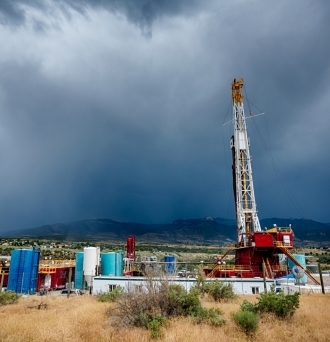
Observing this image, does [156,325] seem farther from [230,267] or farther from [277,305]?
[230,267]

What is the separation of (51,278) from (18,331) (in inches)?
696

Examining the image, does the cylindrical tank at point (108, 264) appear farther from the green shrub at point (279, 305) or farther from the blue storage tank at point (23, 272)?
the green shrub at point (279, 305)

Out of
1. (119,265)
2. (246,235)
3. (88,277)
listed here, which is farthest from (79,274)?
(246,235)

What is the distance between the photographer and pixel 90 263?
976 inches

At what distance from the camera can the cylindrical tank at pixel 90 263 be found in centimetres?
2461

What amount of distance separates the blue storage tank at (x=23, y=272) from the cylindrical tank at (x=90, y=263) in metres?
3.88

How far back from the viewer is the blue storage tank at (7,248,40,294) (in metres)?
23.3

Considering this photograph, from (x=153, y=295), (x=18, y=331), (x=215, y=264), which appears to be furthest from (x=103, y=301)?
(x=215, y=264)

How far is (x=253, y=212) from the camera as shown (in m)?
33.4

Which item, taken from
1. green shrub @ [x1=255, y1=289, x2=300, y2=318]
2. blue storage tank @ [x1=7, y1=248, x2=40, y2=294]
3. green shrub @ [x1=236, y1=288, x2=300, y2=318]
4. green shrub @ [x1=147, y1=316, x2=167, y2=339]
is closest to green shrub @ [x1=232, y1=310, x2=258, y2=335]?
green shrub @ [x1=236, y1=288, x2=300, y2=318]

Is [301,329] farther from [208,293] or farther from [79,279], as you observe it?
[79,279]

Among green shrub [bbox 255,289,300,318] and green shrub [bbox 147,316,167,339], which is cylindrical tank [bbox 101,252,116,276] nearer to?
green shrub [bbox 147,316,167,339]

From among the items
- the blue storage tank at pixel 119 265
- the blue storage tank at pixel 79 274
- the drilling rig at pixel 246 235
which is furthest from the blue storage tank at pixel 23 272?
the drilling rig at pixel 246 235

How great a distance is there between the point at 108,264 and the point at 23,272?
255 inches
